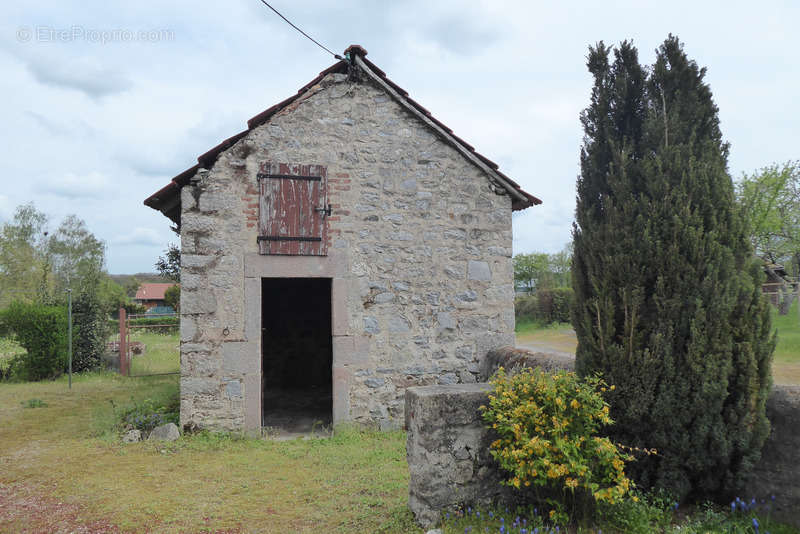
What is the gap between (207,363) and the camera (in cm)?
612

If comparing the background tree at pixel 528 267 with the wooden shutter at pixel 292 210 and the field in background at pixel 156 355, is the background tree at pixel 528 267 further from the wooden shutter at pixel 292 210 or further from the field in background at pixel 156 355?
the wooden shutter at pixel 292 210

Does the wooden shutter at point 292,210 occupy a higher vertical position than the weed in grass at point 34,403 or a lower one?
higher

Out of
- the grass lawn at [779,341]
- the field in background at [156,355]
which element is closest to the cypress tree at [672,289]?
the grass lawn at [779,341]

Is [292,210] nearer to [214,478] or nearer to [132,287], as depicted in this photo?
[214,478]

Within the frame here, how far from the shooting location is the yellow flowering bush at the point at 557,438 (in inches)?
126

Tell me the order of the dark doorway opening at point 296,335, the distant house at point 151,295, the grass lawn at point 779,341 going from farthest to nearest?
1. the distant house at point 151,295
2. the dark doorway opening at point 296,335
3. the grass lawn at point 779,341

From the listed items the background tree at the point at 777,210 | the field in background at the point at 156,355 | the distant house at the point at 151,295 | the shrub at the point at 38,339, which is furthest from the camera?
the distant house at the point at 151,295

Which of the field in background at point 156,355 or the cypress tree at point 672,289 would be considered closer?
the cypress tree at point 672,289

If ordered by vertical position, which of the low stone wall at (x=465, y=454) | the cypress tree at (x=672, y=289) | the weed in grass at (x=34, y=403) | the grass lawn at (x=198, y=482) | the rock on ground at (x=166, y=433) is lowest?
the weed in grass at (x=34, y=403)

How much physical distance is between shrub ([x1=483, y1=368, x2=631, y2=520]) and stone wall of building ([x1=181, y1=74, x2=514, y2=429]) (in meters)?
3.16

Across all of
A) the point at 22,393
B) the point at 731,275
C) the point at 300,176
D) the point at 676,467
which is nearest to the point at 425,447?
the point at 676,467

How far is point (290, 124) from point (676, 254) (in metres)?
4.81

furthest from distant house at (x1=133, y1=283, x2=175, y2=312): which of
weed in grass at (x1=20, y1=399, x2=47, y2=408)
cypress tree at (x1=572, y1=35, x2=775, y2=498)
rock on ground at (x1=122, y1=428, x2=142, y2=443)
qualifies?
cypress tree at (x1=572, y1=35, x2=775, y2=498)

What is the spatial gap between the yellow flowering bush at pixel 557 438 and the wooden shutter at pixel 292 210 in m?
3.60
